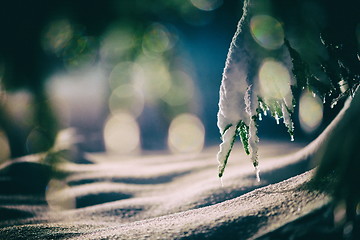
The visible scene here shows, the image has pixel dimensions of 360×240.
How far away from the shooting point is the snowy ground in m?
2.04

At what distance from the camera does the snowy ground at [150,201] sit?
6.70 ft

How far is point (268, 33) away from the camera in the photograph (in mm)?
2275

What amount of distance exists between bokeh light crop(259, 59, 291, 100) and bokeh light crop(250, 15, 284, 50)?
16 centimetres

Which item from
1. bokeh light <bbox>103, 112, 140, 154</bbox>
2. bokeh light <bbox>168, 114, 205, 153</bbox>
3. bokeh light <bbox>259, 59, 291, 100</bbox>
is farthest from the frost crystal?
bokeh light <bbox>103, 112, 140, 154</bbox>

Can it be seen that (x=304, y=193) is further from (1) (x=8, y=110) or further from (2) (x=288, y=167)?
(1) (x=8, y=110)

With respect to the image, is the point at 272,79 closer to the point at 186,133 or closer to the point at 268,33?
the point at 268,33

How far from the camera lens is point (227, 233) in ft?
6.30

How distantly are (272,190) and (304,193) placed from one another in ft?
1.44

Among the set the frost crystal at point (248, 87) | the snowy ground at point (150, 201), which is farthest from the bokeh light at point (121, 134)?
the frost crystal at point (248, 87)

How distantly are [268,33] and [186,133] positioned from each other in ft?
40.1

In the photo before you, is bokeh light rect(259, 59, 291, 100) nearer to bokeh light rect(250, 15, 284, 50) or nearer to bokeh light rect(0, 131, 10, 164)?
bokeh light rect(250, 15, 284, 50)

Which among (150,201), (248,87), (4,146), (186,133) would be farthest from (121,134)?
(248,87)

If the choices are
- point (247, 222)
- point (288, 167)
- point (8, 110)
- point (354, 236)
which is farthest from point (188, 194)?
point (8, 110)

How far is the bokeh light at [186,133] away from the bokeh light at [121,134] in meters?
2.01
